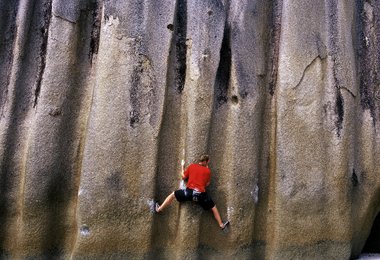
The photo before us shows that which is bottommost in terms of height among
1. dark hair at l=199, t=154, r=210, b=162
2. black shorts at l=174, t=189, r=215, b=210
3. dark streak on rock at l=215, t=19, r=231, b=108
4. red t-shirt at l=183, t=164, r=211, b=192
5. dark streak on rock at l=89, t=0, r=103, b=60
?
black shorts at l=174, t=189, r=215, b=210

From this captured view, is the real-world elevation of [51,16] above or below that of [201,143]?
above

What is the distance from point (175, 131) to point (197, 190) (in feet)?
1.62

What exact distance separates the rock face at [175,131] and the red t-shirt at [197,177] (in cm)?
15

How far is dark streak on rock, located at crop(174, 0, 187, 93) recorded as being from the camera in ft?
11.9

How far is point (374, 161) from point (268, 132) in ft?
2.92

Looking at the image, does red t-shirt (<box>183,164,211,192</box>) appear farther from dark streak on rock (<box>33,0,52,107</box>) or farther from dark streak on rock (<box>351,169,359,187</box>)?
dark streak on rock (<box>33,0,52,107</box>)

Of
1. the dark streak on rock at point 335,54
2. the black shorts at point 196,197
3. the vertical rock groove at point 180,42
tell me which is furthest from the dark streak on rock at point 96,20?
the dark streak on rock at point 335,54

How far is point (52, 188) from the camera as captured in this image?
3418mm

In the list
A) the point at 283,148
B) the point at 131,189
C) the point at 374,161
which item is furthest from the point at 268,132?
the point at 131,189

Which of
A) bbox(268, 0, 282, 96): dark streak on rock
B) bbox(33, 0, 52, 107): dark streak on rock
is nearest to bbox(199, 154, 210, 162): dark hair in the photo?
bbox(268, 0, 282, 96): dark streak on rock

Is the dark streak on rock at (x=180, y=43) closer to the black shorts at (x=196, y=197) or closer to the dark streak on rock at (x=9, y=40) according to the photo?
the black shorts at (x=196, y=197)

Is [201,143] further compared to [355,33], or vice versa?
[355,33]

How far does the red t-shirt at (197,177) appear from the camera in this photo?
11.1 feet

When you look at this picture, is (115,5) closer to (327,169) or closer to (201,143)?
(201,143)
